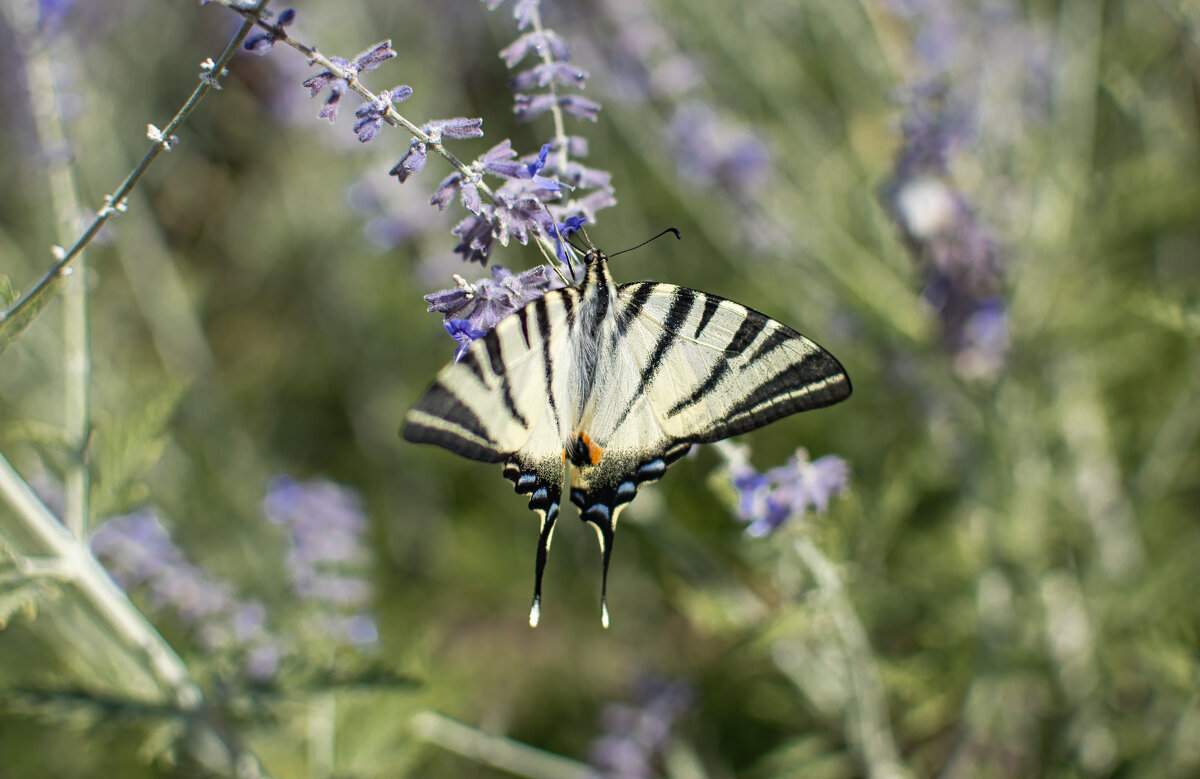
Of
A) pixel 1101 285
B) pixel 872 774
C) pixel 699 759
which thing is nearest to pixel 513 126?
pixel 1101 285

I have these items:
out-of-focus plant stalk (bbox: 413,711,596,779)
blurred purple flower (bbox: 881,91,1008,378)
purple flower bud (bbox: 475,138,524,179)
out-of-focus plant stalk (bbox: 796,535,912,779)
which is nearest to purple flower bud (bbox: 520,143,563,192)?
purple flower bud (bbox: 475,138,524,179)

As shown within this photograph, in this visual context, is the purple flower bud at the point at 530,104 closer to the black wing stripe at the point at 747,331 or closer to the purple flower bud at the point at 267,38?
the purple flower bud at the point at 267,38

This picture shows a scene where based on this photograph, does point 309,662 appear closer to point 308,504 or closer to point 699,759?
point 308,504

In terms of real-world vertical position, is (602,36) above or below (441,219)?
above

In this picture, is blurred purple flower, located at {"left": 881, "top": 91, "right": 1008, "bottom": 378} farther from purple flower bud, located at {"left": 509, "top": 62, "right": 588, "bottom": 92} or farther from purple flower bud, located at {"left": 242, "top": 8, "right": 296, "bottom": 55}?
purple flower bud, located at {"left": 242, "top": 8, "right": 296, "bottom": 55}

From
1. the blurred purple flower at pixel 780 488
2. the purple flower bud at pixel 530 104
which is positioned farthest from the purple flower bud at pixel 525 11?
the blurred purple flower at pixel 780 488

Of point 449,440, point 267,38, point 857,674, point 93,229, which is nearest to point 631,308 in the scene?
point 449,440

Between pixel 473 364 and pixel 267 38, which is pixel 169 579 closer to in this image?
pixel 473 364
